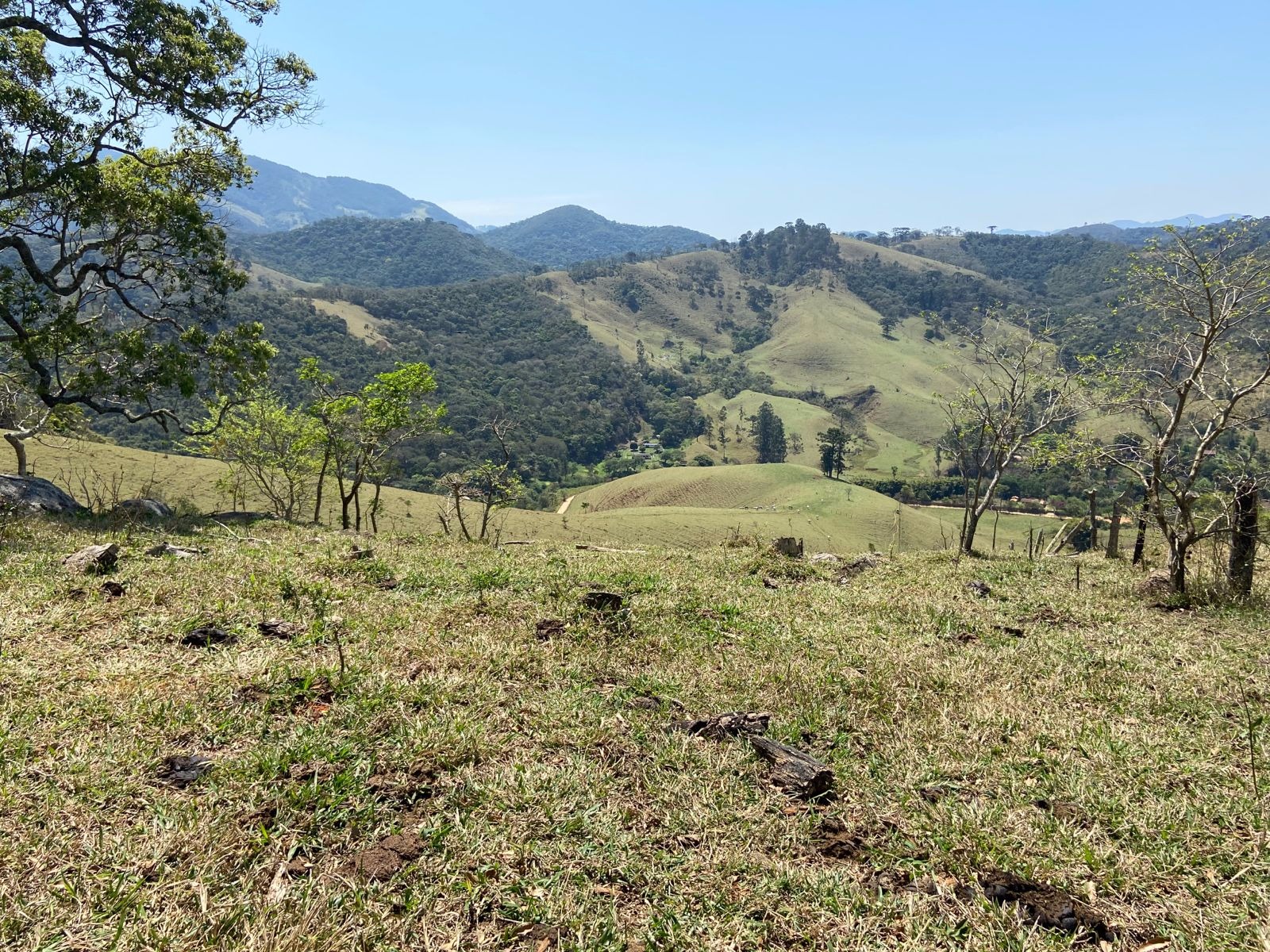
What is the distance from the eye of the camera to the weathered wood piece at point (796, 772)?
4.61 m

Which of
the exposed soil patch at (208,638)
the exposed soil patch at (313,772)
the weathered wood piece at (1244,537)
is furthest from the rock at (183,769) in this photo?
the weathered wood piece at (1244,537)

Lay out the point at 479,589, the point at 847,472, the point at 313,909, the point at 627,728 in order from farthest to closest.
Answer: the point at 847,472 < the point at 479,589 < the point at 627,728 < the point at 313,909

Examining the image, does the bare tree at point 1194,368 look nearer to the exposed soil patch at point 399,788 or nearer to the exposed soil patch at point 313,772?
the exposed soil patch at point 399,788

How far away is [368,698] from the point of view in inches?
213

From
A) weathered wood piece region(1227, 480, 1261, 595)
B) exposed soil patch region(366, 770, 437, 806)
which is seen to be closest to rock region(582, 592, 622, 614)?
exposed soil patch region(366, 770, 437, 806)

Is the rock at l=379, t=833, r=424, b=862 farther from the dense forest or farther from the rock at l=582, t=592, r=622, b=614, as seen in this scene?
the dense forest

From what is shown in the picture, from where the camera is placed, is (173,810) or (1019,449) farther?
(1019,449)

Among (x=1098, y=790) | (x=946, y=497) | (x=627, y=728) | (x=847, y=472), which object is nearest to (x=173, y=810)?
(x=627, y=728)

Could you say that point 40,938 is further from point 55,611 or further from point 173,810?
point 55,611

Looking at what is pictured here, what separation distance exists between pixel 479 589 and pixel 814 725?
206 inches

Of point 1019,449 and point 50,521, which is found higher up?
point 1019,449

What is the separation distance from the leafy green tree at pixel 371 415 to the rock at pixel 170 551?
1227 centimetres

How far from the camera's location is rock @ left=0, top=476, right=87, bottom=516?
14.4 meters

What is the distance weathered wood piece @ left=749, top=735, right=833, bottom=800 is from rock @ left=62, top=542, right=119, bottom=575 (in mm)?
8321
